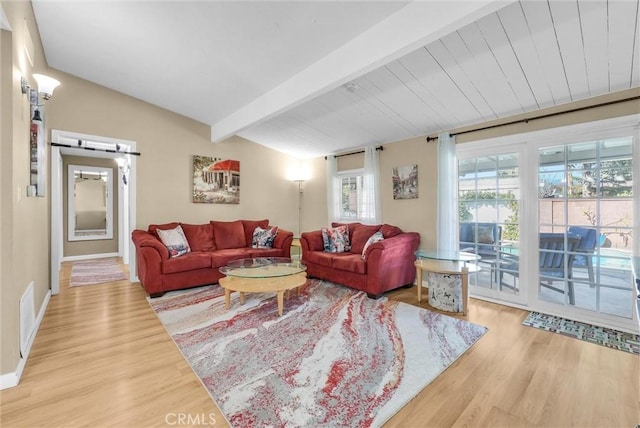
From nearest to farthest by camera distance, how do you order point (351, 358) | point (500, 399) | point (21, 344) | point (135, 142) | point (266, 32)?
point (500, 399), point (21, 344), point (351, 358), point (266, 32), point (135, 142)

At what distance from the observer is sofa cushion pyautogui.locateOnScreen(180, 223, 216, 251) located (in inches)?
173

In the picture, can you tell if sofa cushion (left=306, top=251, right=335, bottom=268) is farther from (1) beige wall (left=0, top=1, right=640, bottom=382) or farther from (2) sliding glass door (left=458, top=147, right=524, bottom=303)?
(2) sliding glass door (left=458, top=147, right=524, bottom=303)

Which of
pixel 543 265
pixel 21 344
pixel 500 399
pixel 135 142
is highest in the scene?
pixel 135 142

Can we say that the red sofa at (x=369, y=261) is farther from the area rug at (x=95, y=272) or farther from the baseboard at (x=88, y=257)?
the baseboard at (x=88, y=257)

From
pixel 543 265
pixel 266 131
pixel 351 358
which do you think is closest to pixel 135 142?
pixel 266 131

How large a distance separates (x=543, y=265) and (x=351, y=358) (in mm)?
2467

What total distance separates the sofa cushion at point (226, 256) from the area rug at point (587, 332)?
355 centimetres

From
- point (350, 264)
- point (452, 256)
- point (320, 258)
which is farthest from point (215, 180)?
point (452, 256)

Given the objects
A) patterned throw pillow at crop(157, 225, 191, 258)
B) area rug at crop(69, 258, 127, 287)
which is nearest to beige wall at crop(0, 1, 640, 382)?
patterned throw pillow at crop(157, 225, 191, 258)

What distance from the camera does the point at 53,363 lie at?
2059 millimetres

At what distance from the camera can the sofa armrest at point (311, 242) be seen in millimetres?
4422

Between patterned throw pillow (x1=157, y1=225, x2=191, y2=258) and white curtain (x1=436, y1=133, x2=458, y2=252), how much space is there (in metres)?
3.52

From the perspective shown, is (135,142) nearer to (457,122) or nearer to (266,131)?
(266,131)

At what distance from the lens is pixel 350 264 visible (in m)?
3.69
